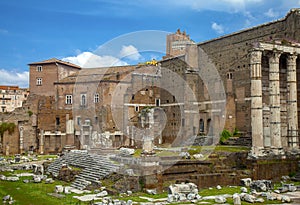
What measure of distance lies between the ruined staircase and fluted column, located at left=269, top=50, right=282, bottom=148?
948cm

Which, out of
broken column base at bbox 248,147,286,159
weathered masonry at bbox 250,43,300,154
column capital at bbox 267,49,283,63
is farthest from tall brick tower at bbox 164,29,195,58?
broken column base at bbox 248,147,286,159

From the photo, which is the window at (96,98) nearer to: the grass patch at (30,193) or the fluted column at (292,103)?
the grass patch at (30,193)

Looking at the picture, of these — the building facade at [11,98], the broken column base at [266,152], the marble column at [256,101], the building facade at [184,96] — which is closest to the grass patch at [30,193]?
the building facade at [184,96]

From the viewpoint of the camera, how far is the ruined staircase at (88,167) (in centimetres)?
1917

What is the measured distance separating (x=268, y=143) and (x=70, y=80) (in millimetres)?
30796

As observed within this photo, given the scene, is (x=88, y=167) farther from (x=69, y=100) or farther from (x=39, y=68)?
(x=39, y=68)

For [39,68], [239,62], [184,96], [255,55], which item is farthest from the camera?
[39,68]

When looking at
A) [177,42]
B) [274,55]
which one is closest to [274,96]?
[274,55]

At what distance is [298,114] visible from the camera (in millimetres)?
25062

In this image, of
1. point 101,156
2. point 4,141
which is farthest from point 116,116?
point 101,156

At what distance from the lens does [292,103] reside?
2334 centimetres

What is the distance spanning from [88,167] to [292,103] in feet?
42.2

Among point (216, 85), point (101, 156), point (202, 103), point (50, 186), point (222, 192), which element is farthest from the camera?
point (202, 103)

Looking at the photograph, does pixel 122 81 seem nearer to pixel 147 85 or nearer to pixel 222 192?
pixel 147 85
